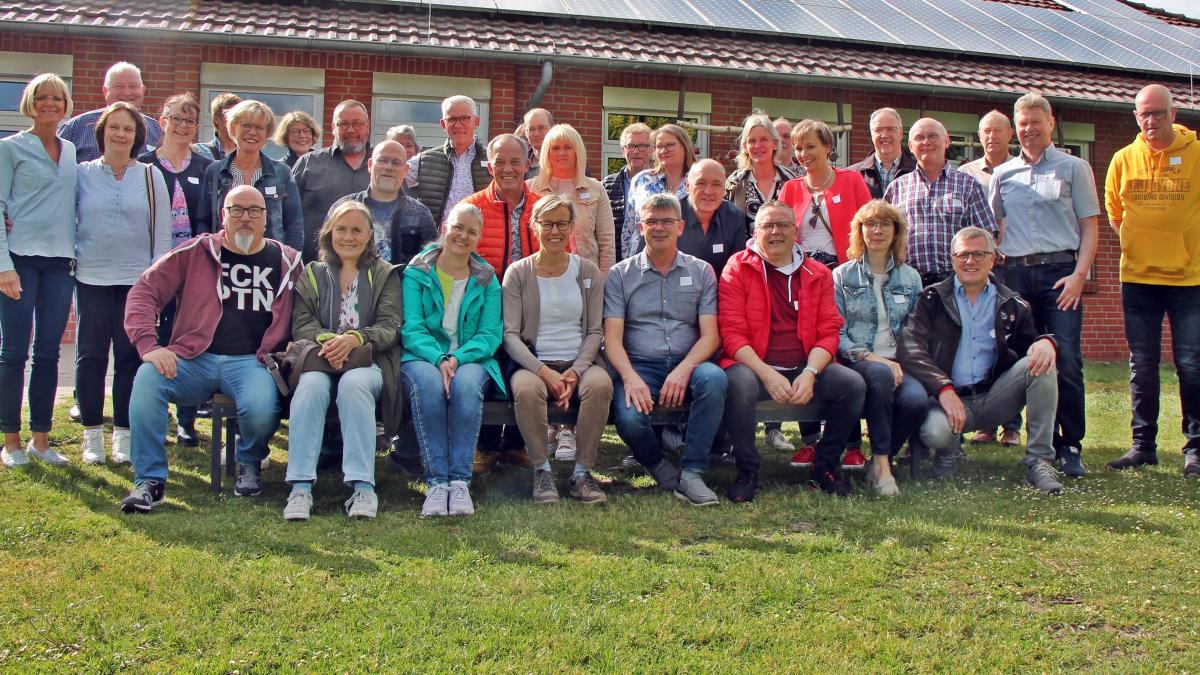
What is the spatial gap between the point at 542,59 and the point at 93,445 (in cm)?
627

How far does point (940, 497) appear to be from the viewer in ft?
16.4

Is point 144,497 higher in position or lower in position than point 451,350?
lower

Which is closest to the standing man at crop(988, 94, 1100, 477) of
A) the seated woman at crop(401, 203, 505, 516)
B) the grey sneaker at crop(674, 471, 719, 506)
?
the grey sneaker at crop(674, 471, 719, 506)

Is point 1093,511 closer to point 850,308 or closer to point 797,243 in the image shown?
point 850,308

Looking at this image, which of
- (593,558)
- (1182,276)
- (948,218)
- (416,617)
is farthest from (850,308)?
(416,617)

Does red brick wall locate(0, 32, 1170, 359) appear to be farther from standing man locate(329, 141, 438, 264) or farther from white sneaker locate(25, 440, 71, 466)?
white sneaker locate(25, 440, 71, 466)

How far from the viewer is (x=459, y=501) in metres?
4.63

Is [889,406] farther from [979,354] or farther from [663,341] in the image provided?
[663,341]

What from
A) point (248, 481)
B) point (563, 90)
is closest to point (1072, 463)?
point (248, 481)

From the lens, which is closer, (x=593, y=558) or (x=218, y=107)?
(x=593, y=558)

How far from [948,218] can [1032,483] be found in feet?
5.19

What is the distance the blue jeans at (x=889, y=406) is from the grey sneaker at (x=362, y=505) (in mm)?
2517

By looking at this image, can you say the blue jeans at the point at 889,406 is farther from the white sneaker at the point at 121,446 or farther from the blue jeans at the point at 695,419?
the white sneaker at the point at 121,446

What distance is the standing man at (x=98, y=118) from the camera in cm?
600
